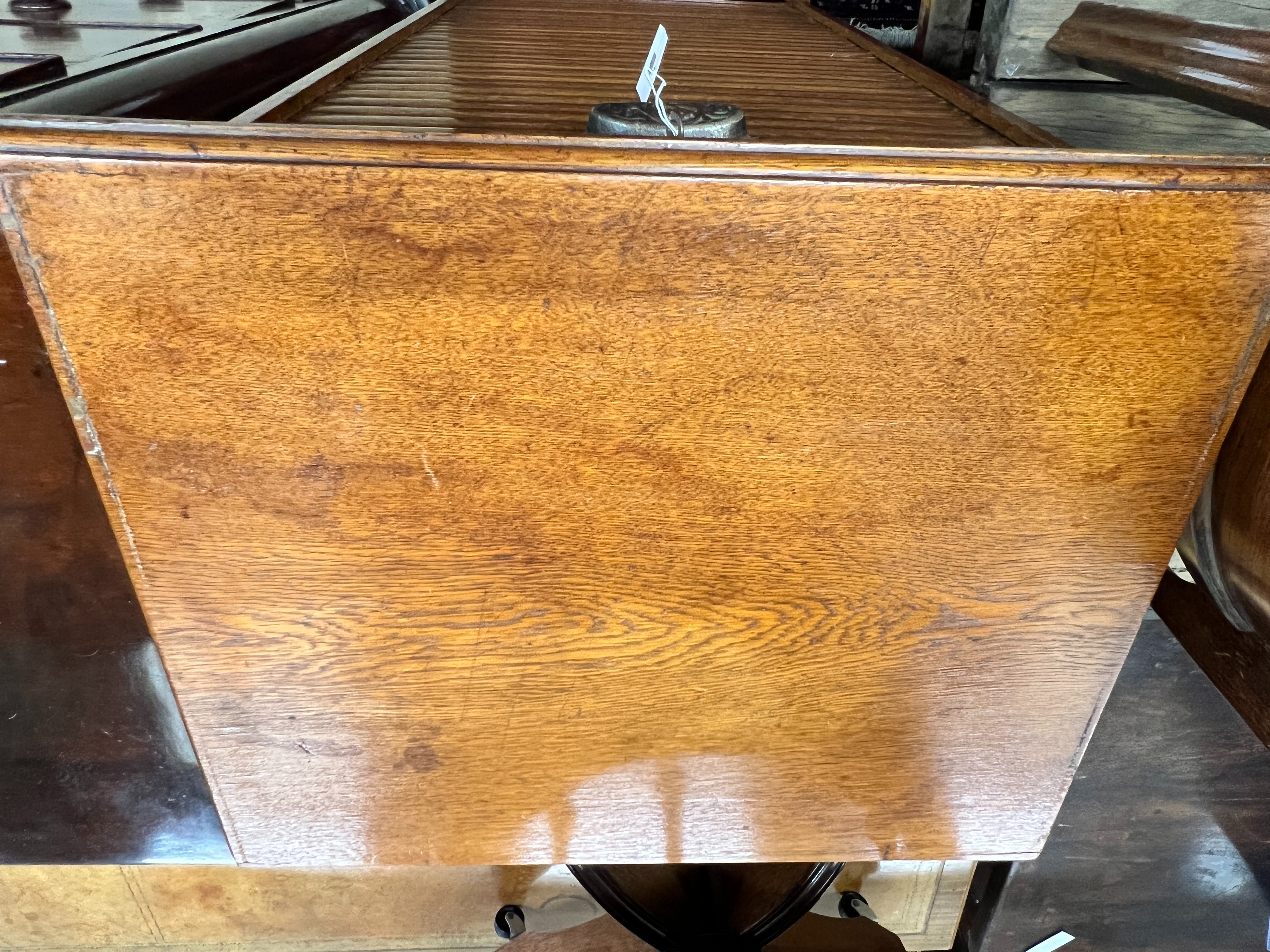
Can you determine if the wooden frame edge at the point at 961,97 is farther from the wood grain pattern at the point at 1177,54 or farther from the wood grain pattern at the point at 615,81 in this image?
the wood grain pattern at the point at 1177,54

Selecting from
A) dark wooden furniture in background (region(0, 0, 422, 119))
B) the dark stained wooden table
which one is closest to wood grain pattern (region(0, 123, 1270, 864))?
dark wooden furniture in background (region(0, 0, 422, 119))

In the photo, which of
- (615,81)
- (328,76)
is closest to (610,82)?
(615,81)

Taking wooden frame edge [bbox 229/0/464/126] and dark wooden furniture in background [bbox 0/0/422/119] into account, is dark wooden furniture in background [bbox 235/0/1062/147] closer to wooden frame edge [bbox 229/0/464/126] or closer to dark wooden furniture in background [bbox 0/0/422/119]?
wooden frame edge [bbox 229/0/464/126]

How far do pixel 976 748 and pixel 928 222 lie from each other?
65 cm

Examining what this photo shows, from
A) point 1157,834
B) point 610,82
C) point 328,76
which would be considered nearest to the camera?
point 328,76

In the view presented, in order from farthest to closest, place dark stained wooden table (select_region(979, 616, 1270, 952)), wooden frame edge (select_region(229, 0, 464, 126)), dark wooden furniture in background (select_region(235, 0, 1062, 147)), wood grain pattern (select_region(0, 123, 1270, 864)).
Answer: dark stained wooden table (select_region(979, 616, 1270, 952)) < dark wooden furniture in background (select_region(235, 0, 1062, 147)) < wooden frame edge (select_region(229, 0, 464, 126)) < wood grain pattern (select_region(0, 123, 1270, 864))

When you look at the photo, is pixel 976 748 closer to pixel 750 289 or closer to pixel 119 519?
pixel 750 289

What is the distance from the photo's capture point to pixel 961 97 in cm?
108

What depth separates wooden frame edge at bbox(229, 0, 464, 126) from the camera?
31.6 inches

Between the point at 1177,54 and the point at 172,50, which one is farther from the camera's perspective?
the point at 172,50

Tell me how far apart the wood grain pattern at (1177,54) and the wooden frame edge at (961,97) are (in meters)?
0.15

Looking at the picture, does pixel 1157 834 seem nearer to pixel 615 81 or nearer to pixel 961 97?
pixel 961 97

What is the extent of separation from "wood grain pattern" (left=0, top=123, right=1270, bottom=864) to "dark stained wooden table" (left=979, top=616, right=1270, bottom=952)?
0.73 m

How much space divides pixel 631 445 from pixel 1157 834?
161 cm
